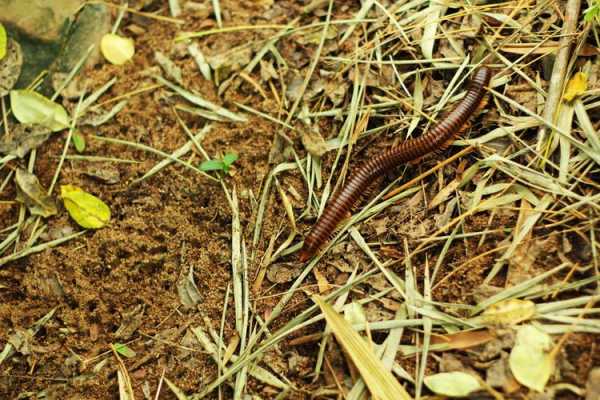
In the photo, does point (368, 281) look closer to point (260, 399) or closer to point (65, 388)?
point (260, 399)

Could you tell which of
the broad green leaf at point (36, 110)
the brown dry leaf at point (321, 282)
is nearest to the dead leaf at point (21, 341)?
the broad green leaf at point (36, 110)

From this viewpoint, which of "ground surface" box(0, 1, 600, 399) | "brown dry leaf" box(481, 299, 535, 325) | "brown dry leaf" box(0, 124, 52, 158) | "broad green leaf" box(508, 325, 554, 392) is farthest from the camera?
"brown dry leaf" box(0, 124, 52, 158)

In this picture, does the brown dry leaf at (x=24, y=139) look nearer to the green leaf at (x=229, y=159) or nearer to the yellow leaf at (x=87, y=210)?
the yellow leaf at (x=87, y=210)

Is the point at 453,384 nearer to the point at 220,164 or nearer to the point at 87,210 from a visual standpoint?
the point at 220,164

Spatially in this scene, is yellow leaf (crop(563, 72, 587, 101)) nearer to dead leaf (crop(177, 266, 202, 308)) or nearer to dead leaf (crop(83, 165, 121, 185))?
dead leaf (crop(177, 266, 202, 308))

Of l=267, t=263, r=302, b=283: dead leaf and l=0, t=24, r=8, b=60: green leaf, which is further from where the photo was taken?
l=0, t=24, r=8, b=60: green leaf

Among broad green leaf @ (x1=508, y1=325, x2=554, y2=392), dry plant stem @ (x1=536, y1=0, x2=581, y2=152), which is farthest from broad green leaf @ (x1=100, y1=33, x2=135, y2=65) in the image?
broad green leaf @ (x1=508, y1=325, x2=554, y2=392)
